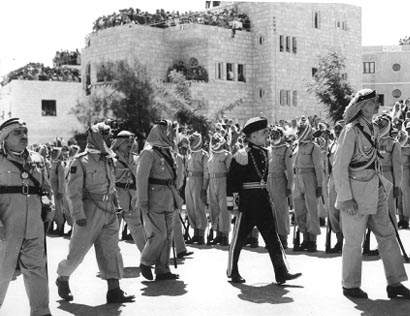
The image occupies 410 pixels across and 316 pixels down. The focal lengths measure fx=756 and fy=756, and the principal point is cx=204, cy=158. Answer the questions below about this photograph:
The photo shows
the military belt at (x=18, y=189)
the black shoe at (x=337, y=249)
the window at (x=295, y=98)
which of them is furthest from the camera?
the window at (x=295, y=98)

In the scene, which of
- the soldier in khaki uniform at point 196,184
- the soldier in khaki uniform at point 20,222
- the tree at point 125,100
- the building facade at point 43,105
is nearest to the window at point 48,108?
the building facade at point 43,105

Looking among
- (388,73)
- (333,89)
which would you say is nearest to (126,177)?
(333,89)

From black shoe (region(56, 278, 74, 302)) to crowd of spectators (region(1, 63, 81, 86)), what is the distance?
50.6 m

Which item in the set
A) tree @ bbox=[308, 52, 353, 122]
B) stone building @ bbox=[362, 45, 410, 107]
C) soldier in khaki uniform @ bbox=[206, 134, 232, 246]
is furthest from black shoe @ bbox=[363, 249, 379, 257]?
stone building @ bbox=[362, 45, 410, 107]

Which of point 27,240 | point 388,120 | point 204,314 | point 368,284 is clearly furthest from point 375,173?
point 388,120

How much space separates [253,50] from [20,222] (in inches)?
2017

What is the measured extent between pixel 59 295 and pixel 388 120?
22.8 feet

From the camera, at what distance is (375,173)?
28.5 feet

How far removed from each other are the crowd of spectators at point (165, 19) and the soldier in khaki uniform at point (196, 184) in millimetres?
39945

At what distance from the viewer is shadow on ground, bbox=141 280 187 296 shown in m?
9.30

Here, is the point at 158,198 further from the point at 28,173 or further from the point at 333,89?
the point at 333,89

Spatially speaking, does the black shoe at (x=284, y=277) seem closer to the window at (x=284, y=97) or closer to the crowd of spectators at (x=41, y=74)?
the window at (x=284, y=97)

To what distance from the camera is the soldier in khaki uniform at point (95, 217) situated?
351 inches

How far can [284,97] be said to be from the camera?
5962 centimetres
